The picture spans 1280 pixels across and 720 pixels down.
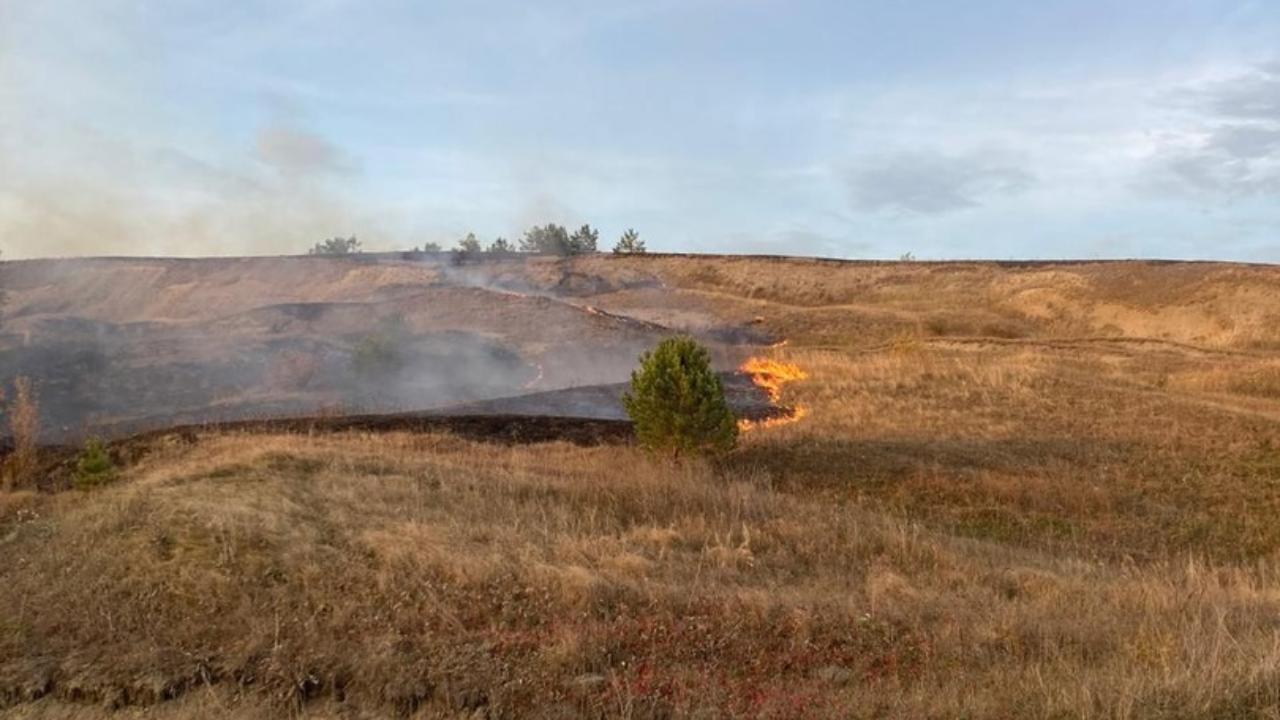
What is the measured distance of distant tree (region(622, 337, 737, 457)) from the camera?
1662 centimetres

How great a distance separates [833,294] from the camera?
59156 mm

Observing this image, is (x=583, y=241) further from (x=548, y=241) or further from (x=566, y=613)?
(x=566, y=613)

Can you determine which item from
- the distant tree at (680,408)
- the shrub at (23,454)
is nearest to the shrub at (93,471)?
the shrub at (23,454)

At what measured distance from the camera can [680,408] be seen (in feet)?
54.9

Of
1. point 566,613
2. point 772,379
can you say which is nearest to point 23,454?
point 566,613

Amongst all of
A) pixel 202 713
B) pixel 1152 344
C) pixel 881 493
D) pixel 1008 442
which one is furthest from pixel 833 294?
pixel 202 713

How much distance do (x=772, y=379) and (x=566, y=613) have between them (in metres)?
22.1

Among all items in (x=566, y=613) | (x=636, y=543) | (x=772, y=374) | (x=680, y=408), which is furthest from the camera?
(x=772, y=374)

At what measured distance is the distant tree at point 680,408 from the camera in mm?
16625

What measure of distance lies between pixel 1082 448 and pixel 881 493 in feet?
21.8

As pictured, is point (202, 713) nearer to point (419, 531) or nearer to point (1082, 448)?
point (419, 531)

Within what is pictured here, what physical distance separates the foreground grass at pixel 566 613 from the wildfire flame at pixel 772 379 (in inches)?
379

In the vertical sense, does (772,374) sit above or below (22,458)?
above

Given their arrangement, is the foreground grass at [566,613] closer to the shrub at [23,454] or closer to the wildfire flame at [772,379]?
the shrub at [23,454]
